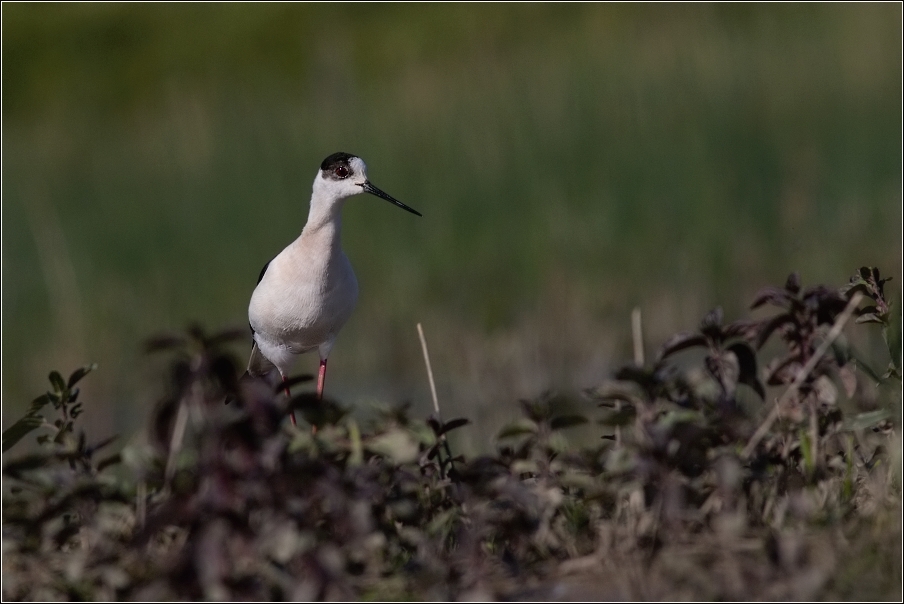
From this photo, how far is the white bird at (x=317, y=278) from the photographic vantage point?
457cm

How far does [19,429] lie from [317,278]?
1795 mm

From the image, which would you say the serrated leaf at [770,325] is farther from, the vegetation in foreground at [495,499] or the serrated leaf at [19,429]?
the serrated leaf at [19,429]

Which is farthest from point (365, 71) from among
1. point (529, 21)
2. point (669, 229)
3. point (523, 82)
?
point (669, 229)

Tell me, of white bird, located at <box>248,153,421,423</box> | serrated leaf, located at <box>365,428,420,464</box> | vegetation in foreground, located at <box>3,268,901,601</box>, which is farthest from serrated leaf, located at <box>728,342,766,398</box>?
white bird, located at <box>248,153,421,423</box>

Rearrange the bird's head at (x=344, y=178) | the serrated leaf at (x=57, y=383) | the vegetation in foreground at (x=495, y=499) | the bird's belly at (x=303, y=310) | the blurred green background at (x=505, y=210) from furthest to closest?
the blurred green background at (x=505, y=210), the bird's head at (x=344, y=178), the bird's belly at (x=303, y=310), the serrated leaf at (x=57, y=383), the vegetation in foreground at (x=495, y=499)

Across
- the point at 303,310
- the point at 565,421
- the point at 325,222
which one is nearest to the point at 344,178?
the point at 325,222

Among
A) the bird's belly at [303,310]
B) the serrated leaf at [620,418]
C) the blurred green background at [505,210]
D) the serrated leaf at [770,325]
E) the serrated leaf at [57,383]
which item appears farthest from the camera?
the blurred green background at [505,210]

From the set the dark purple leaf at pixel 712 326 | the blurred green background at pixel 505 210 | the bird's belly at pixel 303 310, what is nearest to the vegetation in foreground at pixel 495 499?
the dark purple leaf at pixel 712 326

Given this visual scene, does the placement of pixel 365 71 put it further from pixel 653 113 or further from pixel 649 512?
pixel 649 512

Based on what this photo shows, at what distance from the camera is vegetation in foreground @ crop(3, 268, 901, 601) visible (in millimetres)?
2559

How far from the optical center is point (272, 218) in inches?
317

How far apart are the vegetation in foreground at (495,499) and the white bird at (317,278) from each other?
62.2 inches

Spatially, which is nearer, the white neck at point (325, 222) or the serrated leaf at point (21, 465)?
the serrated leaf at point (21, 465)

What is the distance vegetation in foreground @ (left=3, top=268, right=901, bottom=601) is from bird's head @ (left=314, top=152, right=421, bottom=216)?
5.90 ft
